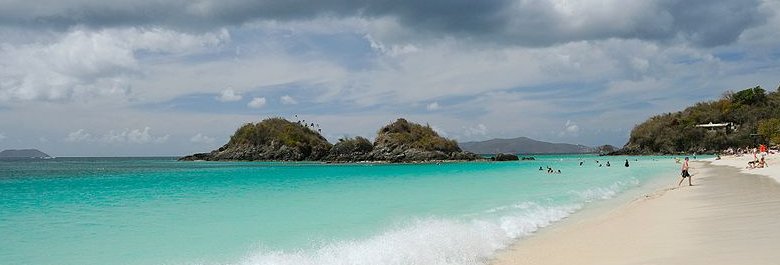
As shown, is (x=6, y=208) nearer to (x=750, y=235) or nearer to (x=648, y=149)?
(x=750, y=235)

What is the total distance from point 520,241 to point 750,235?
15.0 feet

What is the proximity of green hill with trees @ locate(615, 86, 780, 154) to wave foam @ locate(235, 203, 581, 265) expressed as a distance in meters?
133

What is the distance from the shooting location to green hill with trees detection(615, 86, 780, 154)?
132 m

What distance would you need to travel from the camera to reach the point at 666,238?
11.6 meters

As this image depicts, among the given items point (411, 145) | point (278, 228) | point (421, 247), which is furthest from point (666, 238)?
point (411, 145)

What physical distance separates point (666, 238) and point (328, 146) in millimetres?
139324

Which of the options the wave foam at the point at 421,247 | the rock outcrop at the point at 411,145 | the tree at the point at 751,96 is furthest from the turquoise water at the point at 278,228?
the tree at the point at 751,96

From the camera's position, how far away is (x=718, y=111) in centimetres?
14688

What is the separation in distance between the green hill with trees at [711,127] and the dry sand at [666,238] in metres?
129

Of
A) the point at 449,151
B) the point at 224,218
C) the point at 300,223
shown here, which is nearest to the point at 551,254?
the point at 300,223

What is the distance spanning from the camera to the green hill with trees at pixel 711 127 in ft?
433

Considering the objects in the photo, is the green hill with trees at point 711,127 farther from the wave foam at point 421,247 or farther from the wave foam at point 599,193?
the wave foam at point 421,247

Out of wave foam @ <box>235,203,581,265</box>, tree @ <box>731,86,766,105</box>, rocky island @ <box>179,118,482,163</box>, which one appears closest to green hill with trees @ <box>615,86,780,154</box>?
tree @ <box>731,86,766,105</box>

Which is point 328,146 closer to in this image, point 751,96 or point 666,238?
point 751,96
